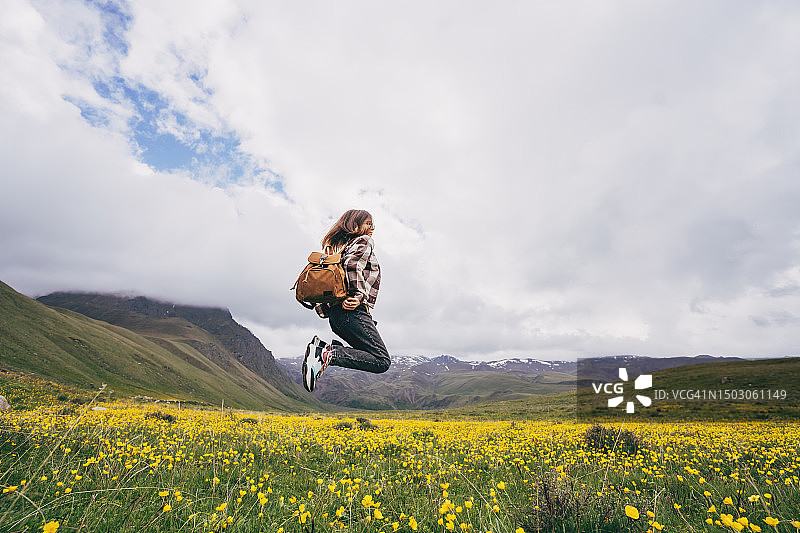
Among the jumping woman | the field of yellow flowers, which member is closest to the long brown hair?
the jumping woman

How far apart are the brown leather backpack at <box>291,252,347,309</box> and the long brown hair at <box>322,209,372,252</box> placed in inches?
23.8

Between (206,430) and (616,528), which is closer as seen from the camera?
(616,528)

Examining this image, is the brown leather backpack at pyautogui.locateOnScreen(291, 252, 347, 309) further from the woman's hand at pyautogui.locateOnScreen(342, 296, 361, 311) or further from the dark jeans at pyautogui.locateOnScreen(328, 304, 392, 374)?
the dark jeans at pyautogui.locateOnScreen(328, 304, 392, 374)

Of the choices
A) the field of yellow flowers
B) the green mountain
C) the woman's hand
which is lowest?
the green mountain

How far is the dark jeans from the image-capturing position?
3.73 meters

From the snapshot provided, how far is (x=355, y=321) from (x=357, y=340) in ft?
0.82

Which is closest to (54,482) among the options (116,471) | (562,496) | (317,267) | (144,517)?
(116,471)

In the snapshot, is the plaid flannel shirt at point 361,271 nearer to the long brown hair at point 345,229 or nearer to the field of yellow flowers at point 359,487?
the long brown hair at point 345,229

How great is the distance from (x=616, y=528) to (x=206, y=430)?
28.2 ft

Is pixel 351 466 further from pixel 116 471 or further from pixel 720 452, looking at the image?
pixel 720 452

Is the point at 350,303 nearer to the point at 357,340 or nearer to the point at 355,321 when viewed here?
the point at 355,321

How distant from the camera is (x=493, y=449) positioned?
Answer: 798 centimetres

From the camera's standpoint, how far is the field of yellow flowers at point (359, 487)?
3.31 m

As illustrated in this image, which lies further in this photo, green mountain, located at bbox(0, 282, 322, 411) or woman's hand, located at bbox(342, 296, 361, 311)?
green mountain, located at bbox(0, 282, 322, 411)
